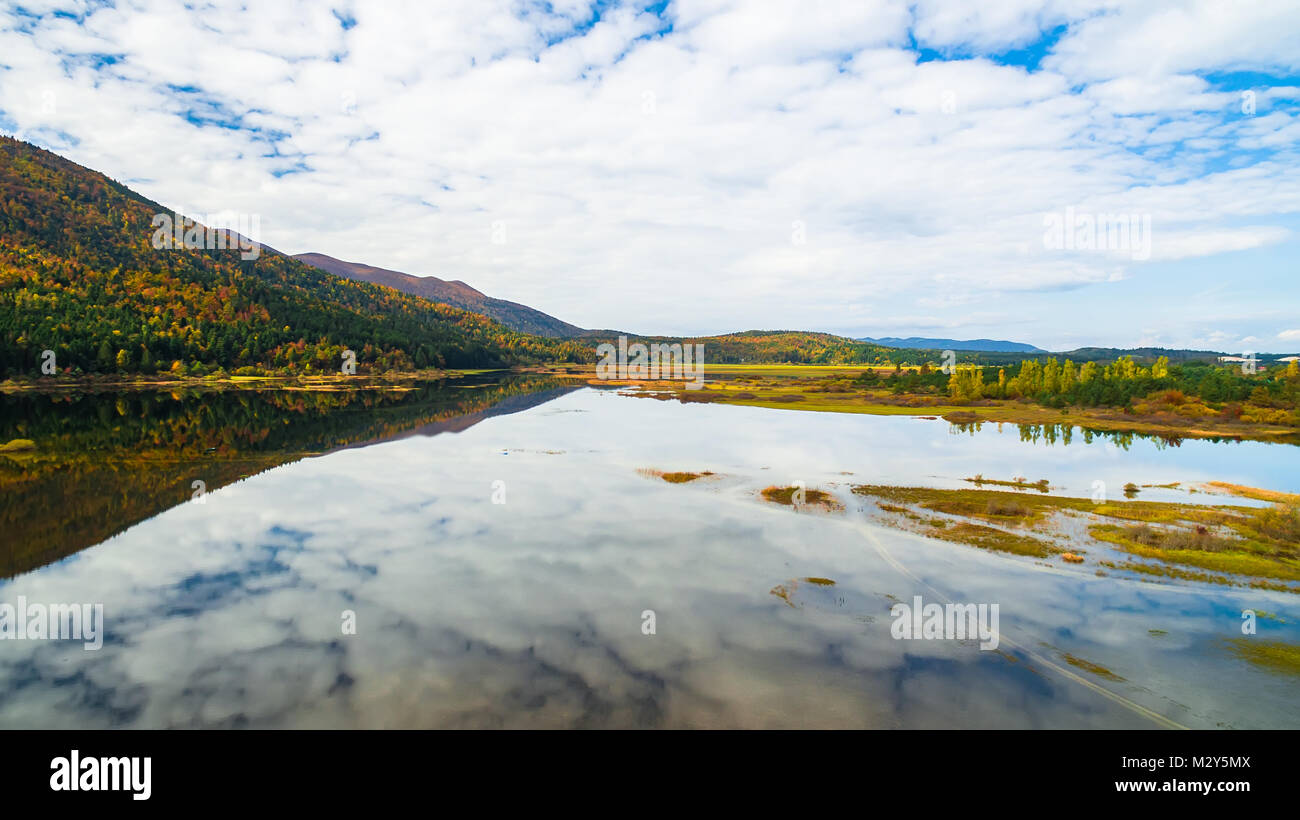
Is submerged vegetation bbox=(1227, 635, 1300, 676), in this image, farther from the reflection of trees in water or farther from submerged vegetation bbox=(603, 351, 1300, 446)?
submerged vegetation bbox=(603, 351, 1300, 446)

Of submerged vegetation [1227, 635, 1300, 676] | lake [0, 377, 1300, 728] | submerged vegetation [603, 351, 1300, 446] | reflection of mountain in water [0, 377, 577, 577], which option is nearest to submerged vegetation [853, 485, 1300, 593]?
lake [0, 377, 1300, 728]

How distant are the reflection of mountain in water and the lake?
40cm

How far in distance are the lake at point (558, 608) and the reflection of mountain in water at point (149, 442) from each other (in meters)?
0.40

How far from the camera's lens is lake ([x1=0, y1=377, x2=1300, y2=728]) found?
579 inches

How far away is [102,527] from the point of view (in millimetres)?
28578

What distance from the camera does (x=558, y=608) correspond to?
2064 cm

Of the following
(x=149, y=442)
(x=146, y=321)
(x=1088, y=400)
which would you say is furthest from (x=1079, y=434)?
(x=146, y=321)

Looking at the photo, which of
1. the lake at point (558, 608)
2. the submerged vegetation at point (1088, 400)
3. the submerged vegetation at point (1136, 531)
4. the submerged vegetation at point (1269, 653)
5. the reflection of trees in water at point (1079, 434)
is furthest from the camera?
the submerged vegetation at point (1088, 400)

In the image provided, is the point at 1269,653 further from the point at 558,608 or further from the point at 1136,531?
Answer: the point at 558,608

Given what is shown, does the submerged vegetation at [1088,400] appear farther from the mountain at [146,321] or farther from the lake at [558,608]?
the mountain at [146,321]

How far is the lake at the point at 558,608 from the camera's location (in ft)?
48.2

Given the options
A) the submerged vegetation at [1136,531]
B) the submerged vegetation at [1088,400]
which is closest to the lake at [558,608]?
the submerged vegetation at [1136,531]

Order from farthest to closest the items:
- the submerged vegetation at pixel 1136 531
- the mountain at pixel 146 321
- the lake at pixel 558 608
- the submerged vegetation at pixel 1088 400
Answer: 1. the mountain at pixel 146 321
2. the submerged vegetation at pixel 1088 400
3. the submerged vegetation at pixel 1136 531
4. the lake at pixel 558 608
